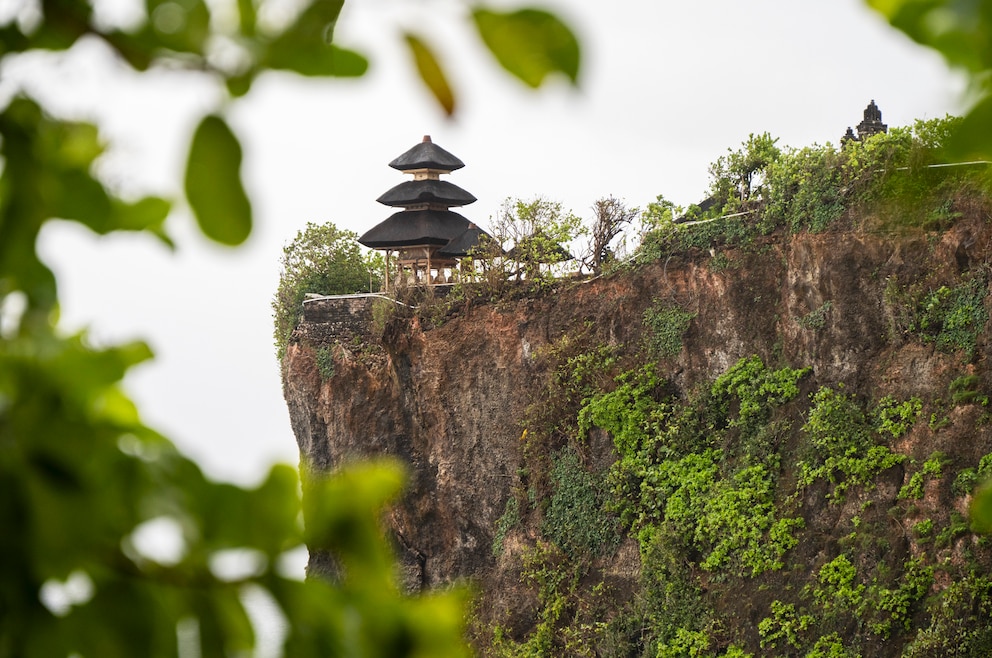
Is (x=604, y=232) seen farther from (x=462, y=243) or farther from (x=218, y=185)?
(x=218, y=185)

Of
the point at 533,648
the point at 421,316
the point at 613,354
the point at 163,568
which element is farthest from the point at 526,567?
the point at 163,568

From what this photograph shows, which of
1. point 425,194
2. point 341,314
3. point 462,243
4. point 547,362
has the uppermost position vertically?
point 425,194

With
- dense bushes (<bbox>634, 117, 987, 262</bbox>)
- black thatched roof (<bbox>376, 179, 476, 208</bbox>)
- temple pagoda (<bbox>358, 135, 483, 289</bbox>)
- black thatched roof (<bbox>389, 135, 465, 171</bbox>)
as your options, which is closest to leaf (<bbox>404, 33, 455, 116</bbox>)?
dense bushes (<bbox>634, 117, 987, 262</bbox>)

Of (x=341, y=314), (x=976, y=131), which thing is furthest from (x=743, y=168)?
(x=976, y=131)

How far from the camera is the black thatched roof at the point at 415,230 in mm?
16812

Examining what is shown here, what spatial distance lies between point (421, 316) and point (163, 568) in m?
14.3

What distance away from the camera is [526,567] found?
42.3ft

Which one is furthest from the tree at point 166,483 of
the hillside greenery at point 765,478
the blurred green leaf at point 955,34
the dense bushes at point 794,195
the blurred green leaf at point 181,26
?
the dense bushes at point 794,195

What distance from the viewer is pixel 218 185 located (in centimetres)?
61

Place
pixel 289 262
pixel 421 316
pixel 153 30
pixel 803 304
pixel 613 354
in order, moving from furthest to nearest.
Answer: pixel 289 262 < pixel 421 316 < pixel 613 354 < pixel 803 304 < pixel 153 30

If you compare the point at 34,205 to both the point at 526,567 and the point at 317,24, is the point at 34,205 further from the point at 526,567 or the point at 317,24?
the point at 526,567

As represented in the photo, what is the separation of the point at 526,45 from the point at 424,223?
1646 centimetres

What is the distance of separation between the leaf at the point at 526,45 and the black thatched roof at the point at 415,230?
16133 mm

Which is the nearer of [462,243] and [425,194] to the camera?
[462,243]
